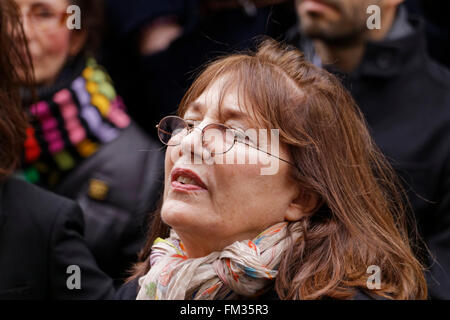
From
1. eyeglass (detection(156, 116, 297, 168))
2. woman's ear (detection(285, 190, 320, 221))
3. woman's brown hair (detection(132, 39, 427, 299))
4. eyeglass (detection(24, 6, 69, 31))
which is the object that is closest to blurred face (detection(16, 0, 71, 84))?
eyeglass (detection(24, 6, 69, 31))

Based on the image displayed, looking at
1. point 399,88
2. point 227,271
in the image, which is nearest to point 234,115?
point 227,271

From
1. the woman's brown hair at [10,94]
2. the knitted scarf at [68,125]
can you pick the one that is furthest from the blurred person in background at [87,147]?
the woman's brown hair at [10,94]

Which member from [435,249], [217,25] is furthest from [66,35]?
[435,249]

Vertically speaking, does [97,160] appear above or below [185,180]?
below

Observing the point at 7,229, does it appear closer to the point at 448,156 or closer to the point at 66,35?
the point at 66,35

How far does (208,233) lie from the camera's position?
1890 mm

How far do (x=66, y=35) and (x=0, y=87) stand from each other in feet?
2.53

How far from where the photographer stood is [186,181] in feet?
6.23

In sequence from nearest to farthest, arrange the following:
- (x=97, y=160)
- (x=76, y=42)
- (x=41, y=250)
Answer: (x=41, y=250) → (x=97, y=160) → (x=76, y=42)

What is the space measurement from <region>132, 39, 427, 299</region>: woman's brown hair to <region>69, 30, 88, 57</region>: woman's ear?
135 cm

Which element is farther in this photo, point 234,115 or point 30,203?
point 30,203

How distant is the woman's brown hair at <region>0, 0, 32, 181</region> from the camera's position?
7.90ft

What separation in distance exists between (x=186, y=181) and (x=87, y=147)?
1.27 m

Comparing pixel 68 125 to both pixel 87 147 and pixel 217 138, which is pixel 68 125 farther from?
pixel 217 138
